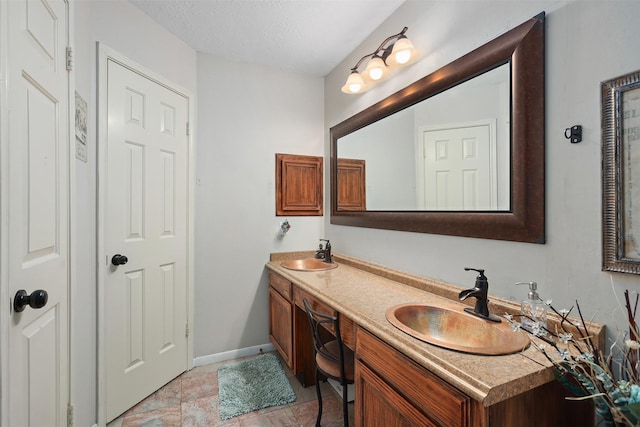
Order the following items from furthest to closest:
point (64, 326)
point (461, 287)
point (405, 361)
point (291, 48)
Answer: point (291, 48), point (461, 287), point (64, 326), point (405, 361)

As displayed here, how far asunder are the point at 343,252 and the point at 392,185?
0.79 metres

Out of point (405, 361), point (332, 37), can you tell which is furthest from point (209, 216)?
point (405, 361)

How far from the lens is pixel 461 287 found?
1.37 m

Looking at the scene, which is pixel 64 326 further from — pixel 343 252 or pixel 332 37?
pixel 332 37

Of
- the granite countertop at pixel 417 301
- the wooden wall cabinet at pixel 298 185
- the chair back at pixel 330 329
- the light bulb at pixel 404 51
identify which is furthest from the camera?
the wooden wall cabinet at pixel 298 185

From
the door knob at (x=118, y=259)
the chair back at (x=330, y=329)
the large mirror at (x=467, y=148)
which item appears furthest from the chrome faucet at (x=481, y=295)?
the door knob at (x=118, y=259)

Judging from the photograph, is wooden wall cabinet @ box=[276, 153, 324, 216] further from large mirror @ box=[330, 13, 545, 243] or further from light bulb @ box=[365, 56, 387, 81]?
light bulb @ box=[365, 56, 387, 81]

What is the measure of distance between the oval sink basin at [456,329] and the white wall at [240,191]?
148 cm

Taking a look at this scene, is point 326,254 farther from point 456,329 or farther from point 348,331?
point 456,329

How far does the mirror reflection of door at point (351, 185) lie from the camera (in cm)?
218

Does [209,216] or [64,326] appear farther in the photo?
[209,216]

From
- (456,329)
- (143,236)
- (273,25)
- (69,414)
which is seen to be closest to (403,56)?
(273,25)

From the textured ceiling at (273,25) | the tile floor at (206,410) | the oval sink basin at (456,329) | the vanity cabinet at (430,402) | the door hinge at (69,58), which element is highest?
the textured ceiling at (273,25)

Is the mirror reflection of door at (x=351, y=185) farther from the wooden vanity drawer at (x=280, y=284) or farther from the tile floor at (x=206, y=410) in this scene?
the tile floor at (x=206, y=410)
